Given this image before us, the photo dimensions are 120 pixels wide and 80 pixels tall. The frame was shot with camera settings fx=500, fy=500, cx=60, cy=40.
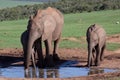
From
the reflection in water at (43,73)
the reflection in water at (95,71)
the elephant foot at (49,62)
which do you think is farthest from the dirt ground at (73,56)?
the reflection in water at (43,73)

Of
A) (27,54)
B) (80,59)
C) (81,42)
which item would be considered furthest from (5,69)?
(81,42)

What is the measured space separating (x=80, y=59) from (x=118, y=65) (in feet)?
8.88

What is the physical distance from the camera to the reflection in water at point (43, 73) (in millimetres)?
17750

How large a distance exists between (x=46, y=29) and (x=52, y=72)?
229cm

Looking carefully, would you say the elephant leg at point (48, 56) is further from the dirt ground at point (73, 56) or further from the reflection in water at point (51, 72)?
the dirt ground at point (73, 56)

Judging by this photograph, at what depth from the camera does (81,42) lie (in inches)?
1146

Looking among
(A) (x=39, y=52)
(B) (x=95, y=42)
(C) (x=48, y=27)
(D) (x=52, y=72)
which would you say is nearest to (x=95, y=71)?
(D) (x=52, y=72)

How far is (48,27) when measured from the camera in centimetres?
2081

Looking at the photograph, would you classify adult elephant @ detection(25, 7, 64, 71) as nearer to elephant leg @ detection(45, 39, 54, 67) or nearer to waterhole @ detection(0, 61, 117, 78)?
elephant leg @ detection(45, 39, 54, 67)

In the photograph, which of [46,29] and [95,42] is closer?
[95,42]

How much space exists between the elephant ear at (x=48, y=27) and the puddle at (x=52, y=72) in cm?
145

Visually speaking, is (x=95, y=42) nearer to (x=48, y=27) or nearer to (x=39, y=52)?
(x=48, y=27)

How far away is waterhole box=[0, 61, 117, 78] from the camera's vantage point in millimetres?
17934

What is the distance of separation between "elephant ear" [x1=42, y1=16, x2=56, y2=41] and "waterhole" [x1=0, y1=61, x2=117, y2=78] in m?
1.39
